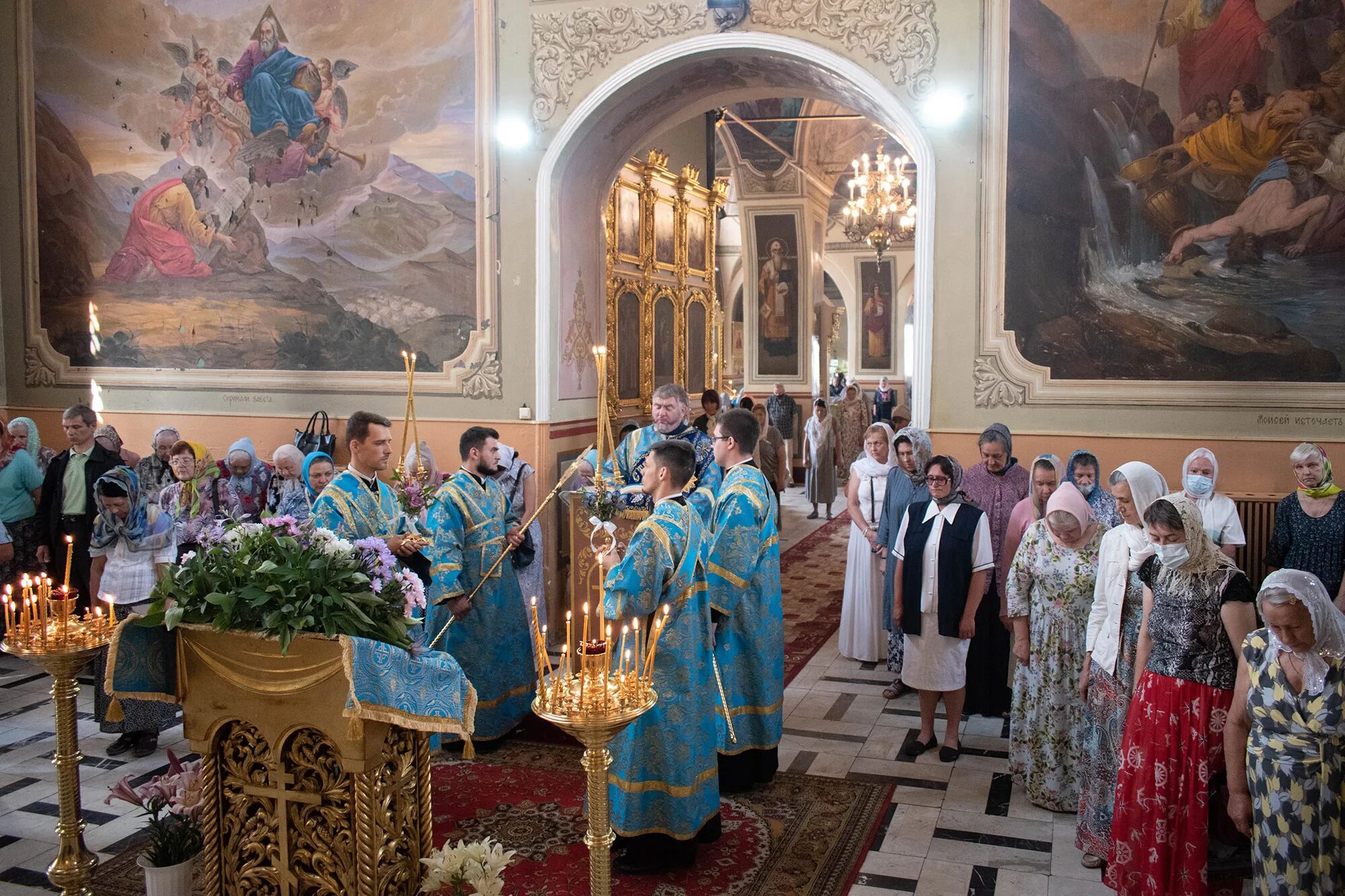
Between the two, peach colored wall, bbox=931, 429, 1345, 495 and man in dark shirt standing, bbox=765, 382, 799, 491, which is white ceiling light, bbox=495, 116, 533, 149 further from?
man in dark shirt standing, bbox=765, 382, 799, 491

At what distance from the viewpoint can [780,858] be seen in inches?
195

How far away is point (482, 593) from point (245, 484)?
263 centimetres

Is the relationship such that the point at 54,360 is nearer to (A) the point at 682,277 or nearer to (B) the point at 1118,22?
(A) the point at 682,277

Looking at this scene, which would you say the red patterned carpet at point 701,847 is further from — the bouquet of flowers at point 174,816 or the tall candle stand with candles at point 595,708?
the tall candle stand with candles at point 595,708

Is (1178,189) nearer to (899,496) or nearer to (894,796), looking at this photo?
(899,496)

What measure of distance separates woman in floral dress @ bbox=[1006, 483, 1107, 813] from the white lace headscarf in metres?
1.69

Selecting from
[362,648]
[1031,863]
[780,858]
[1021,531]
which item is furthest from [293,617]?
[1021,531]

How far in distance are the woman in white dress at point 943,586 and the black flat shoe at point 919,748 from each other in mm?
126

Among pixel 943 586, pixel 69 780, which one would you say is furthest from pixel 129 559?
pixel 943 586

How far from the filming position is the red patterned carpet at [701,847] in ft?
15.3

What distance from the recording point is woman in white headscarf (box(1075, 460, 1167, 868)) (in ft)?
14.8

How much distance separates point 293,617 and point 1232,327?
6.54m

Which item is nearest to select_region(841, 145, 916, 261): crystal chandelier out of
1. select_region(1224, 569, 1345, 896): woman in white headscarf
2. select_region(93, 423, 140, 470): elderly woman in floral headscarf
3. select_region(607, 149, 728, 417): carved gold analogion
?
select_region(607, 149, 728, 417): carved gold analogion

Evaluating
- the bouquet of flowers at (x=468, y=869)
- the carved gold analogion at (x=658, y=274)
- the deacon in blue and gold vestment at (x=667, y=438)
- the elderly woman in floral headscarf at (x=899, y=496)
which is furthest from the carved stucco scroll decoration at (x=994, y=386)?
the bouquet of flowers at (x=468, y=869)
